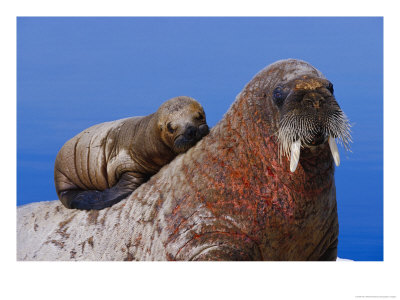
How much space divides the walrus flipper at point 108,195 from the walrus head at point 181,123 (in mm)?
505

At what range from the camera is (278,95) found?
15.2 ft

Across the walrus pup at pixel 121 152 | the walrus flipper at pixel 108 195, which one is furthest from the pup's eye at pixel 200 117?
the walrus flipper at pixel 108 195

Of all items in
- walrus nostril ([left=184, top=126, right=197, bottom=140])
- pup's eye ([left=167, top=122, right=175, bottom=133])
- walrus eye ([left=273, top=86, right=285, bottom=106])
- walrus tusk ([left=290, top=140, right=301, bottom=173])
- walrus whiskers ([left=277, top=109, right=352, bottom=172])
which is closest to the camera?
walrus whiskers ([left=277, top=109, right=352, bottom=172])

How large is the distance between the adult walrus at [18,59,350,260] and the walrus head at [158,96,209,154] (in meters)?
0.13

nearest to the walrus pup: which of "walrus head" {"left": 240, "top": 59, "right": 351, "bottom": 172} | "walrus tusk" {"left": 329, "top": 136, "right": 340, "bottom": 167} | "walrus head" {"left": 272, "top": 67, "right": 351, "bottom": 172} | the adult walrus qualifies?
the adult walrus

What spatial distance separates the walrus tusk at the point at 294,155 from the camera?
4.48 meters

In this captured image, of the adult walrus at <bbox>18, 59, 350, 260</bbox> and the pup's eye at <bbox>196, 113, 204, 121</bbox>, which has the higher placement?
the pup's eye at <bbox>196, 113, 204, 121</bbox>

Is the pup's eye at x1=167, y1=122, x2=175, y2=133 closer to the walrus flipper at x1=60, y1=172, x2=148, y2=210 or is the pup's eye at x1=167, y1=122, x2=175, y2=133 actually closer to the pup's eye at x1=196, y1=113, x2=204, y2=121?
the pup's eye at x1=196, y1=113, x2=204, y2=121

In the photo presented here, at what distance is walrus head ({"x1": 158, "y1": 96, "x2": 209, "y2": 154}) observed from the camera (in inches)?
208

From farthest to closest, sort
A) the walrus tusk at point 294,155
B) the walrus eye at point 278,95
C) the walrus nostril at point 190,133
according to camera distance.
A: the walrus nostril at point 190,133
the walrus eye at point 278,95
the walrus tusk at point 294,155

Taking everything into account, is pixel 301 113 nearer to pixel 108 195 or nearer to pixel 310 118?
pixel 310 118

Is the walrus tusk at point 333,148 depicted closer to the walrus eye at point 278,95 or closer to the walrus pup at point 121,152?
the walrus eye at point 278,95
